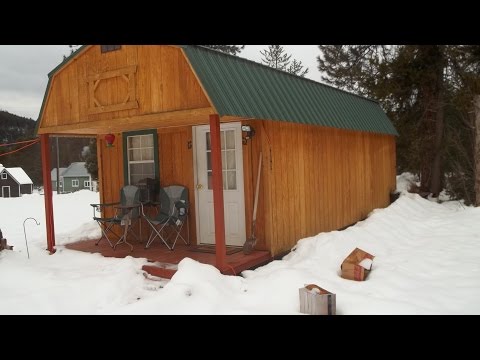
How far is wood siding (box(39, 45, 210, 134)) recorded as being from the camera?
492 centimetres

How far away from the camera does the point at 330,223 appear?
25.5ft

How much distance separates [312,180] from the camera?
23.5ft

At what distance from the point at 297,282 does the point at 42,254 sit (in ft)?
14.2

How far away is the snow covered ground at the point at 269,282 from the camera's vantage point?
4016 mm

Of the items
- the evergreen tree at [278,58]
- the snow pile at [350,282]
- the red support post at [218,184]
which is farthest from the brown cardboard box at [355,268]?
the evergreen tree at [278,58]

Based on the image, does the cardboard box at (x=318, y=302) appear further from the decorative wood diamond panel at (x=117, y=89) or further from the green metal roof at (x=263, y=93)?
the decorative wood diamond panel at (x=117, y=89)

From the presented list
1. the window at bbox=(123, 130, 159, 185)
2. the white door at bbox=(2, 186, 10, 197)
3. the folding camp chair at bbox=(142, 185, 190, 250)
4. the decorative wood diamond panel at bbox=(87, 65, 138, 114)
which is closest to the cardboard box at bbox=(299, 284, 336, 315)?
the folding camp chair at bbox=(142, 185, 190, 250)

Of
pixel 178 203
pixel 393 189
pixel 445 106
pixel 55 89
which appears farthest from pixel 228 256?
pixel 445 106

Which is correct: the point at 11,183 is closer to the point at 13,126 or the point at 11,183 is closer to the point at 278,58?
the point at 13,126

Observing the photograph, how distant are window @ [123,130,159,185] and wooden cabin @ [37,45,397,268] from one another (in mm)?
18

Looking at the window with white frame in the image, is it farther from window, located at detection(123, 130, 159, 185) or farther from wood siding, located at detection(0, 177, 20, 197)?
wood siding, located at detection(0, 177, 20, 197)

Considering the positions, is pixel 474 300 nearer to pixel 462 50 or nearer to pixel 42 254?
pixel 42 254

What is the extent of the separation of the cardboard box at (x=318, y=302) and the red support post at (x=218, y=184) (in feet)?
4.57

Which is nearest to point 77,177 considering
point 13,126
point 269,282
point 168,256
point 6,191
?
point 13,126
